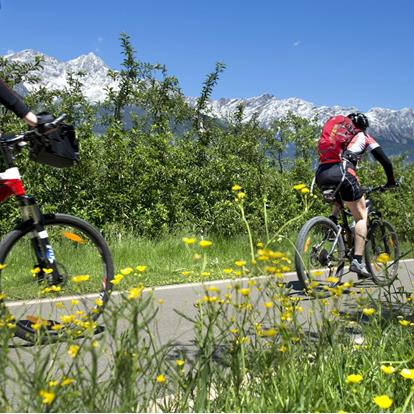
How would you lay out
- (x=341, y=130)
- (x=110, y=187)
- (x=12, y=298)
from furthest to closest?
(x=110, y=187) → (x=341, y=130) → (x=12, y=298)

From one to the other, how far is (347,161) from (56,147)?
11.5 ft

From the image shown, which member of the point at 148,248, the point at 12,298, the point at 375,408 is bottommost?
the point at 375,408

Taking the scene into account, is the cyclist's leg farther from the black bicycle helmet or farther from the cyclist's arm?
the black bicycle helmet

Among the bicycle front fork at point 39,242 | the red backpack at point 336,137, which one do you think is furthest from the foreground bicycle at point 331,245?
the bicycle front fork at point 39,242

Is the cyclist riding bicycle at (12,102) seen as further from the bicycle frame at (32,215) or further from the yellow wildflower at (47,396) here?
the yellow wildflower at (47,396)

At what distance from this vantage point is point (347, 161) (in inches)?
240

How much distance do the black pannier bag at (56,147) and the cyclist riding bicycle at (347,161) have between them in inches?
125

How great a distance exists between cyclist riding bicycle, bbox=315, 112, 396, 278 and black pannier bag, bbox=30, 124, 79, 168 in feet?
10.4

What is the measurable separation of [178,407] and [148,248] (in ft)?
19.6

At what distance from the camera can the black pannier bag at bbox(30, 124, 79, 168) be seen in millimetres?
3825

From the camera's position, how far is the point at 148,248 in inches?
317

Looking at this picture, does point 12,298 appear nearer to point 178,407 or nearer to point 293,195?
point 178,407

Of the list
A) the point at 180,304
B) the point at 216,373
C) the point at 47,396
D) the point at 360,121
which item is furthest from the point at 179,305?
Answer: the point at 47,396

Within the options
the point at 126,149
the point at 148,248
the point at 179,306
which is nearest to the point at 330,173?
the point at 179,306
